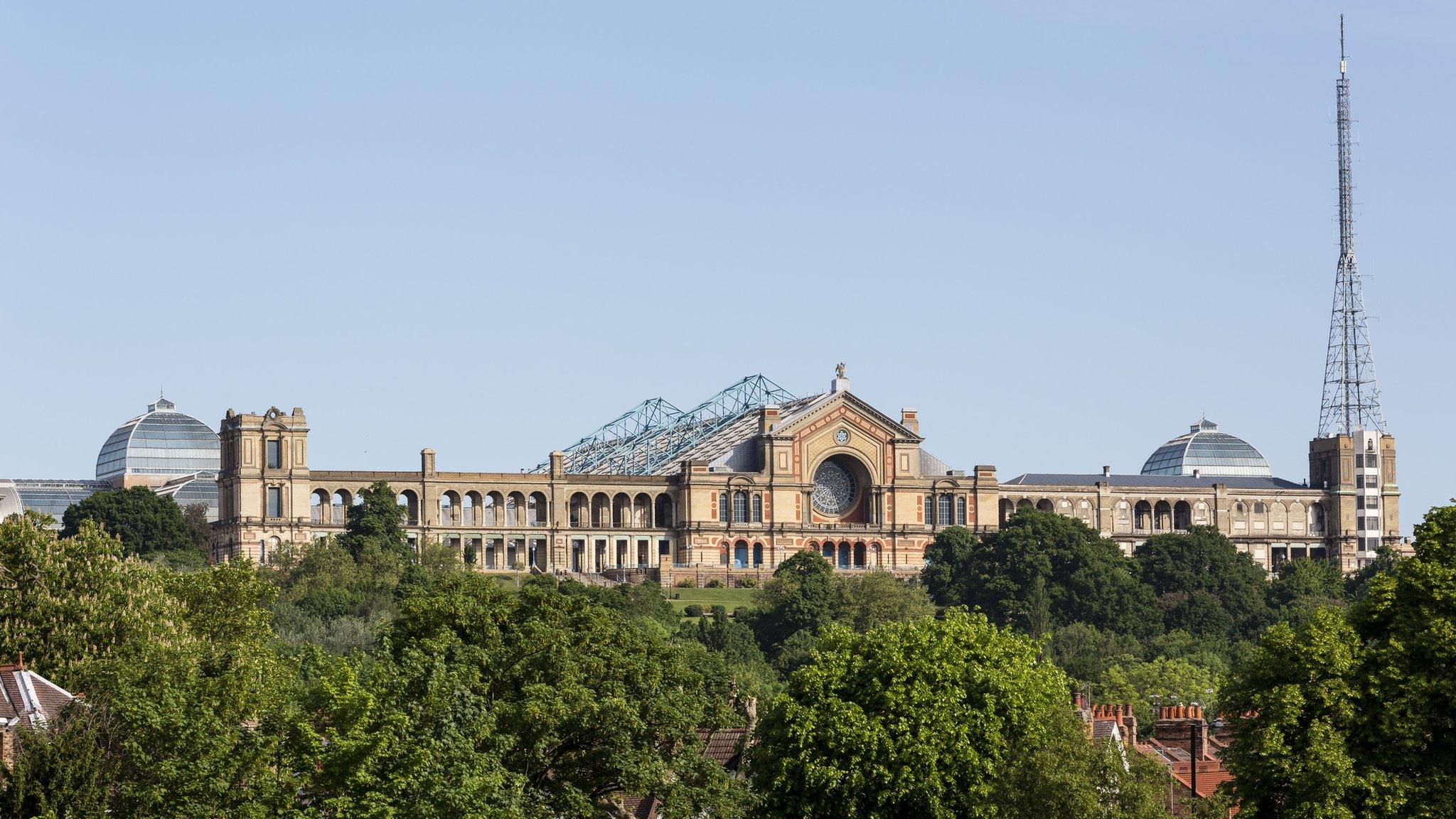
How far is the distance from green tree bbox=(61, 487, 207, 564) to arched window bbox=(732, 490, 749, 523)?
1495 inches

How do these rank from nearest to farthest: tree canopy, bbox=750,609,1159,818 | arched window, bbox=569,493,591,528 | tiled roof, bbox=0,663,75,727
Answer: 1. tiled roof, bbox=0,663,75,727
2. tree canopy, bbox=750,609,1159,818
3. arched window, bbox=569,493,591,528

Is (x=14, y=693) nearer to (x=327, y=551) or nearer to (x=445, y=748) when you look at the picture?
(x=445, y=748)

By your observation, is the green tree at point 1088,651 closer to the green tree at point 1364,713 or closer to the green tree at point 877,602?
the green tree at point 877,602

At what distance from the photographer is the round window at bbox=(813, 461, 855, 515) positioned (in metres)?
197

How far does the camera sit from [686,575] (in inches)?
7249

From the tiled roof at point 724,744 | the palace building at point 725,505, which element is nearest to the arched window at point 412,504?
the palace building at point 725,505

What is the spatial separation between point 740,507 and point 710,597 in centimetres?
1576

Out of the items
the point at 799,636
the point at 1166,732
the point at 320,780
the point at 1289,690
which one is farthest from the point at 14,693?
the point at 799,636

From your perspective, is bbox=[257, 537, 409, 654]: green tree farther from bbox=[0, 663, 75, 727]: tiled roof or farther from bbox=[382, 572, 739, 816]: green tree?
bbox=[0, 663, 75, 727]: tiled roof

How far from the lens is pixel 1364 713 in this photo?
226ft

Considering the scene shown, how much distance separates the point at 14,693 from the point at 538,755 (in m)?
13.3

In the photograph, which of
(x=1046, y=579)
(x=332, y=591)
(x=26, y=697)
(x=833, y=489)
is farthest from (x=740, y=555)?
(x=26, y=697)

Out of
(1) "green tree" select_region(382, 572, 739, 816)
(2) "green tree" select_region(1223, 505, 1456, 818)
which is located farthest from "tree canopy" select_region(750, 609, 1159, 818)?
(2) "green tree" select_region(1223, 505, 1456, 818)

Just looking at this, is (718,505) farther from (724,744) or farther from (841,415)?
(724,744)
